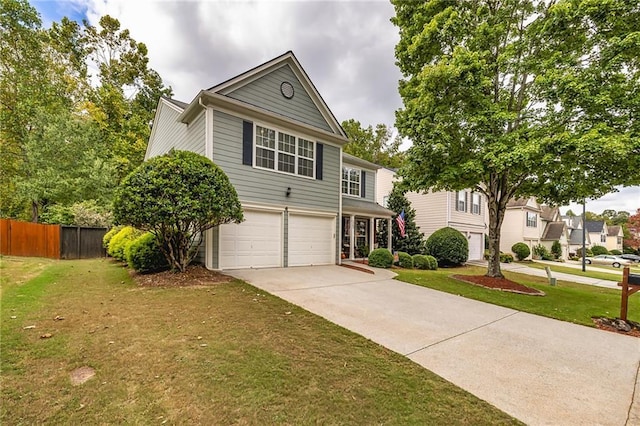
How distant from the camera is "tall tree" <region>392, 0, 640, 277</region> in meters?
7.00

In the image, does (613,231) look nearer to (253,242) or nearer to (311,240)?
(311,240)

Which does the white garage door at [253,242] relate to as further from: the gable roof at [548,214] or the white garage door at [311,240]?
the gable roof at [548,214]

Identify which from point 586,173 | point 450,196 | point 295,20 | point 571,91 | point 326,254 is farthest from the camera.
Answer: point 450,196

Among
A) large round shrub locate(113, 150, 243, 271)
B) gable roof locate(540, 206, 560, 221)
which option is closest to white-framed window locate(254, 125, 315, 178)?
large round shrub locate(113, 150, 243, 271)

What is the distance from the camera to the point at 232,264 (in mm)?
9242

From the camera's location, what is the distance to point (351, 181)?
50.2 feet

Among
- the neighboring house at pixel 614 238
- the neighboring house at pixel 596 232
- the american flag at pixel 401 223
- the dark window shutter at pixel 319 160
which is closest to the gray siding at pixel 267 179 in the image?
the dark window shutter at pixel 319 160

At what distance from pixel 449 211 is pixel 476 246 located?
17.6 ft

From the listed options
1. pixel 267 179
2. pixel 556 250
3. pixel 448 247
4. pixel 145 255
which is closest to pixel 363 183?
pixel 448 247

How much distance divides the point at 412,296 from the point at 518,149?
16.1ft

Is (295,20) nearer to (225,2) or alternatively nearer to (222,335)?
(225,2)

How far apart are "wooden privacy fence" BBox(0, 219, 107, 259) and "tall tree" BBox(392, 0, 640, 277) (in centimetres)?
1531

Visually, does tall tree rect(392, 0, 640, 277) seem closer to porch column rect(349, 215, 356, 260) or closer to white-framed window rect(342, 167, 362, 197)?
porch column rect(349, 215, 356, 260)

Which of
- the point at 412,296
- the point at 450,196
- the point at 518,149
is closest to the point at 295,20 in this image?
the point at 518,149
